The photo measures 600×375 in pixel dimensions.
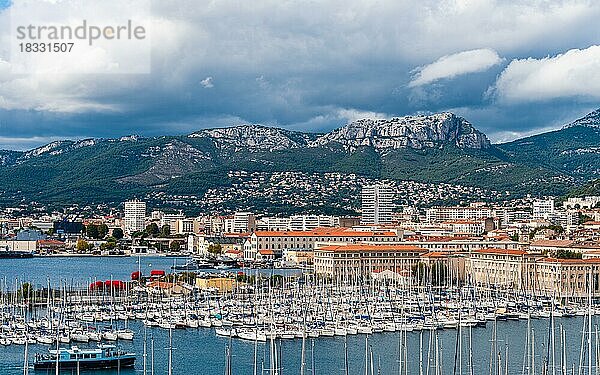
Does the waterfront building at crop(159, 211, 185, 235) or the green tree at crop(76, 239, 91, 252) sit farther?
the waterfront building at crop(159, 211, 185, 235)

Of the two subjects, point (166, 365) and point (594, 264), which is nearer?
point (166, 365)

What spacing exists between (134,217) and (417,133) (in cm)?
5568

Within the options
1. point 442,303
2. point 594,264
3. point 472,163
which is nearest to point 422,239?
point 594,264

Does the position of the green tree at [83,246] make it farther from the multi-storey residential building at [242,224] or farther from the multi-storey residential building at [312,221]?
the multi-storey residential building at [312,221]

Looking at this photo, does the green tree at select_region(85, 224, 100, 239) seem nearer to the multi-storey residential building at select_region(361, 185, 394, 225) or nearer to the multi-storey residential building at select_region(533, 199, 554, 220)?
the multi-storey residential building at select_region(361, 185, 394, 225)

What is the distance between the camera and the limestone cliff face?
17412 cm

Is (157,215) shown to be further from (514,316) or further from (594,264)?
(514,316)

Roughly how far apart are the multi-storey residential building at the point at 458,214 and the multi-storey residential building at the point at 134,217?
36.3m

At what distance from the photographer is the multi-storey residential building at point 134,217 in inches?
5325

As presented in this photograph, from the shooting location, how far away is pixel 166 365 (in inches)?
1366

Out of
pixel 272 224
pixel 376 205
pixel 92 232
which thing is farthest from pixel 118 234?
pixel 376 205

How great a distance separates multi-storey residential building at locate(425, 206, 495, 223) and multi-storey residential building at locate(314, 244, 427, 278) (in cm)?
4898

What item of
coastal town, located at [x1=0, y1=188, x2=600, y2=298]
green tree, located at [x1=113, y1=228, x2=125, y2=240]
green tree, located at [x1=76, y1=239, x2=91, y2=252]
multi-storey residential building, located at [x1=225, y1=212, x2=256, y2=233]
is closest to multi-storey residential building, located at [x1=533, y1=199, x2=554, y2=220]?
coastal town, located at [x1=0, y1=188, x2=600, y2=298]

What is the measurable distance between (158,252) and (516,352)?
7589 cm
